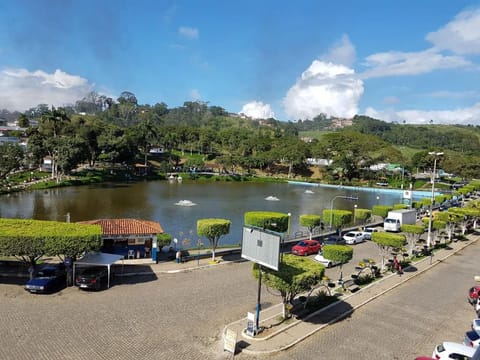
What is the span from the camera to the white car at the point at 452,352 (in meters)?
12.8

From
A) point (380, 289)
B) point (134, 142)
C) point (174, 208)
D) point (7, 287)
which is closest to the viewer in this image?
point (7, 287)

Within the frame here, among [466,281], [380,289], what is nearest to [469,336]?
[380,289]

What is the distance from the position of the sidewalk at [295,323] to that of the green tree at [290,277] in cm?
97

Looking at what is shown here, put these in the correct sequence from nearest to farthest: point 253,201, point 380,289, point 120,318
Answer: point 120,318
point 380,289
point 253,201

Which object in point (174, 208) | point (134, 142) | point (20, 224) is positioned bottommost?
point (174, 208)

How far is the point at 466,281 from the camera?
24.3 metres

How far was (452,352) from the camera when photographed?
42.3ft

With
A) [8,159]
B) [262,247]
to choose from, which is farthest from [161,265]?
[8,159]

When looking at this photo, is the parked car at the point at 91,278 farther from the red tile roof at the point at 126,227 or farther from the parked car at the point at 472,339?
the parked car at the point at 472,339

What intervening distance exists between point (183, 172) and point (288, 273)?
97.9 m

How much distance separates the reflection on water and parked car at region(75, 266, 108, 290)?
14.9 m

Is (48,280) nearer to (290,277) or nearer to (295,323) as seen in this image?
(290,277)

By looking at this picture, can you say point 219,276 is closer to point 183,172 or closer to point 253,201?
point 253,201

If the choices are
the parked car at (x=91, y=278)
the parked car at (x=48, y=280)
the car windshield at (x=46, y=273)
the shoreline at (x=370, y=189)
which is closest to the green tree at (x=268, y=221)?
the parked car at (x=91, y=278)
